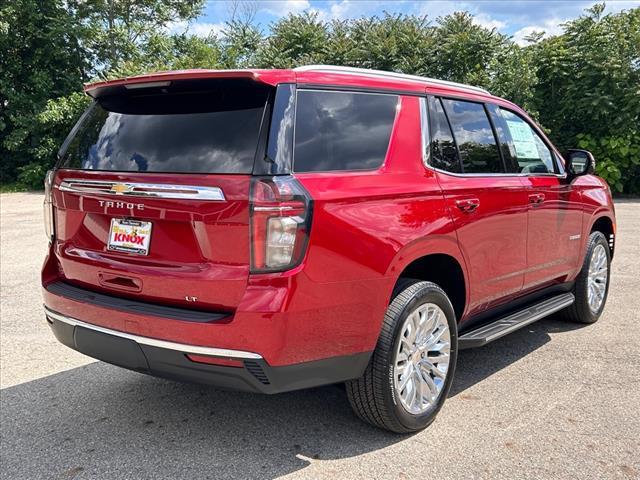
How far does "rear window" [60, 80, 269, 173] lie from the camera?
103 inches

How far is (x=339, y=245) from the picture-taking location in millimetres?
2635

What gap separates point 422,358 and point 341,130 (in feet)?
4.34

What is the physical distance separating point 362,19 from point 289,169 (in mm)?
17396

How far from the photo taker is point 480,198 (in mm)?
3547

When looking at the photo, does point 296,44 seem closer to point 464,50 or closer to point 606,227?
point 464,50

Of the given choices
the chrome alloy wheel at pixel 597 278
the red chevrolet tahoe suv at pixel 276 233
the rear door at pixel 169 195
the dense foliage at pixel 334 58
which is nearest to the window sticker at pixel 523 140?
the red chevrolet tahoe suv at pixel 276 233

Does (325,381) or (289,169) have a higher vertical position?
(289,169)

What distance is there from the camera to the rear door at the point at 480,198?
3398 millimetres

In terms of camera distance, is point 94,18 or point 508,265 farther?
point 94,18

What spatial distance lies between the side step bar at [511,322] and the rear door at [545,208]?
0.54ft

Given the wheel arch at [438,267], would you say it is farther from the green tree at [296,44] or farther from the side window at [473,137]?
the green tree at [296,44]

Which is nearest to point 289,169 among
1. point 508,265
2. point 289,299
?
point 289,299

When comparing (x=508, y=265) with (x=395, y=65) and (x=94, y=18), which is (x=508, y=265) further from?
(x=94, y=18)

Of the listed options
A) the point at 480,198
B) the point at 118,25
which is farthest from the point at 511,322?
the point at 118,25
